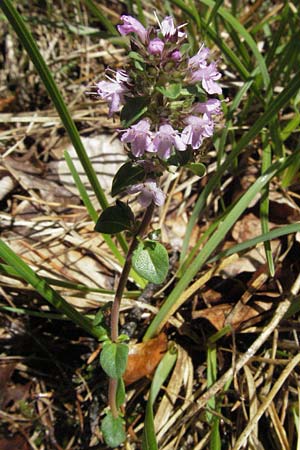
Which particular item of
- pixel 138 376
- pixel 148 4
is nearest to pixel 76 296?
pixel 138 376

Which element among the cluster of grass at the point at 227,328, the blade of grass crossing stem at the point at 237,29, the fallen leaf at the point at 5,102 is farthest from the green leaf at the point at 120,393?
the fallen leaf at the point at 5,102

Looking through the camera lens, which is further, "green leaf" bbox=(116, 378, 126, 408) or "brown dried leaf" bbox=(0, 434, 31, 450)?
A: "brown dried leaf" bbox=(0, 434, 31, 450)

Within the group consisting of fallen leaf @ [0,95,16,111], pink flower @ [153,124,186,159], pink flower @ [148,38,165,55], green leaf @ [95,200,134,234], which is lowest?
green leaf @ [95,200,134,234]

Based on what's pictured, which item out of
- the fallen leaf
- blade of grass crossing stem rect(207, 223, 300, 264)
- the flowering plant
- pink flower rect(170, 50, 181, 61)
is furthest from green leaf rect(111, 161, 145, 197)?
the fallen leaf

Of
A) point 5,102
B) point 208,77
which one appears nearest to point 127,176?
point 208,77

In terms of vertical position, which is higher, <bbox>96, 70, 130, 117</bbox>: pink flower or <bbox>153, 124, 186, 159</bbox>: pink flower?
<bbox>96, 70, 130, 117</bbox>: pink flower

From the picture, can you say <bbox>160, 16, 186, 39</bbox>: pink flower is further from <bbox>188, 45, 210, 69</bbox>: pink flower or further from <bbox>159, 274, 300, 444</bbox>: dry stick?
<bbox>159, 274, 300, 444</bbox>: dry stick

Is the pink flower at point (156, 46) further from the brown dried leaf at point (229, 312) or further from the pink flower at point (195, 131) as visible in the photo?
the brown dried leaf at point (229, 312)

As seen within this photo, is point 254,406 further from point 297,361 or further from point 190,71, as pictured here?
point 190,71
